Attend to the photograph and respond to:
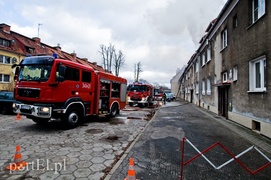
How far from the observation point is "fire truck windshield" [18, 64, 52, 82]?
7.24 m

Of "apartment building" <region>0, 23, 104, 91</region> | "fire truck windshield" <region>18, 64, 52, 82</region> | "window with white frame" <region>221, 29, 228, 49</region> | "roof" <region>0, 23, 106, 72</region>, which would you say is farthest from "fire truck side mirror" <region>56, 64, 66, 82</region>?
"roof" <region>0, 23, 106, 72</region>

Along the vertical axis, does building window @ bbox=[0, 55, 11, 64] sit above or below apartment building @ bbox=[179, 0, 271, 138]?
above

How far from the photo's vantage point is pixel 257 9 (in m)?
8.12

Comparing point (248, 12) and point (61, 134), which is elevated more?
point (248, 12)

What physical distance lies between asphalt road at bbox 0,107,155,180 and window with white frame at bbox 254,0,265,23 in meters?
7.70

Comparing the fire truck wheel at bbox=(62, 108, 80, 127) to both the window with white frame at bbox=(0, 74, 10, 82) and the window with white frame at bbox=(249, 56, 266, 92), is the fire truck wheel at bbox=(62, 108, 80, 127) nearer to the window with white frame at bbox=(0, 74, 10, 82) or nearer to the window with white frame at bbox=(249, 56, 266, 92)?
the window with white frame at bbox=(249, 56, 266, 92)

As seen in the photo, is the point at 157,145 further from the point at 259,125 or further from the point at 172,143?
the point at 259,125

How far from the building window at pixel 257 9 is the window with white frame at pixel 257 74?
1967 millimetres

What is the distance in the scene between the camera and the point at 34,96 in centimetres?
713

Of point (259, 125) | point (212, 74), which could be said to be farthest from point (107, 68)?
point (259, 125)

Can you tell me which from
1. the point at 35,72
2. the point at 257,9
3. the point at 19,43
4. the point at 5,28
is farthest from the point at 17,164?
the point at 5,28

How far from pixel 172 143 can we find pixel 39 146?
4.43 m

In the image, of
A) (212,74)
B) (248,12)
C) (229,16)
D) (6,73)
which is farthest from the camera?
(6,73)

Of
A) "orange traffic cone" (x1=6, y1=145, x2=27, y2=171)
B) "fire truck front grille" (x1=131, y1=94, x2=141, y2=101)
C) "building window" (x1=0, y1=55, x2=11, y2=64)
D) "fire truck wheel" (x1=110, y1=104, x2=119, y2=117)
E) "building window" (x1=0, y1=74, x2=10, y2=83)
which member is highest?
"building window" (x1=0, y1=55, x2=11, y2=64)
